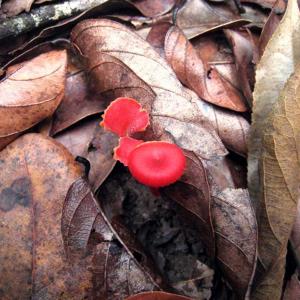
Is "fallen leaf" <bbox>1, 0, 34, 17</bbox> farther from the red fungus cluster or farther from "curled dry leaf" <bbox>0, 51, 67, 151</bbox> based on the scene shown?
the red fungus cluster

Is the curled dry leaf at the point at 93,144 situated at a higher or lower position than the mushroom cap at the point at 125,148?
lower

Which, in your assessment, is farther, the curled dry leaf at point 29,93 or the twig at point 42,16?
the twig at point 42,16

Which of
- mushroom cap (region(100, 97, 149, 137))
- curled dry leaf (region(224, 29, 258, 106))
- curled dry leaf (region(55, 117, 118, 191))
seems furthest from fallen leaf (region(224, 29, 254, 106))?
curled dry leaf (region(55, 117, 118, 191))

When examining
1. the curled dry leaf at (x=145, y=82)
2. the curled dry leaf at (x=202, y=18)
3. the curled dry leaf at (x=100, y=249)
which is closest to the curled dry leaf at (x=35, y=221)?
the curled dry leaf at (x=100, y=249)

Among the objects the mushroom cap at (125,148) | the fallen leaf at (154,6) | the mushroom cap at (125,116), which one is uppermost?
the fallen leaf at (154,6)

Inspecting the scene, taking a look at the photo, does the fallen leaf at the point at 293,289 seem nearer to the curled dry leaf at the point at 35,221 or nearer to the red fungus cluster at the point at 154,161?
the red fungus cluster at the point at 154,161

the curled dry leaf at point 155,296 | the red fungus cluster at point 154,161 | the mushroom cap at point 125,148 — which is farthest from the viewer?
the mushroom cap at point 125,148

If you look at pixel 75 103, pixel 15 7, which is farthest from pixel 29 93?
pixel 15 7
